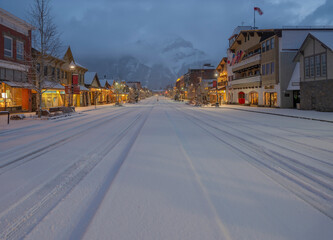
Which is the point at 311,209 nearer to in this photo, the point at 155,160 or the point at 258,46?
the point at 155,160

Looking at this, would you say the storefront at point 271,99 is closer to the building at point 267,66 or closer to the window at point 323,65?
the building at point 267,66

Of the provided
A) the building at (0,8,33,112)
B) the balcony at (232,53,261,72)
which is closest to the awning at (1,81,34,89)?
the building at (0,8,33,112)

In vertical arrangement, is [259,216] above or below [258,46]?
below

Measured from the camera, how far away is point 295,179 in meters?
5.38

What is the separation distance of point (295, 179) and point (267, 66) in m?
39.7

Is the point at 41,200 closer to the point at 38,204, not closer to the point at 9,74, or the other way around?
the point at 38,204

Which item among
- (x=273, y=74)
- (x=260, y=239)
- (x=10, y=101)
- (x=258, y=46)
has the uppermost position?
(x=258, y=46)

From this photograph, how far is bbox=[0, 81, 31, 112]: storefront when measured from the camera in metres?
25.3

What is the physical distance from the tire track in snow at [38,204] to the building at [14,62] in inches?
851

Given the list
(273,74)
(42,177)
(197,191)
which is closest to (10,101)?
(42,177)

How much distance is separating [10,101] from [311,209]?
29116 mm

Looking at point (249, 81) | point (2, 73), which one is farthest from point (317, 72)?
point (2, 73)

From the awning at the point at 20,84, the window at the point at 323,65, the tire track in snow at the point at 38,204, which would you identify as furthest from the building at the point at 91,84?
the tire track in snow at the point at 38,204

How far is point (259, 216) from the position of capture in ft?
12.1
